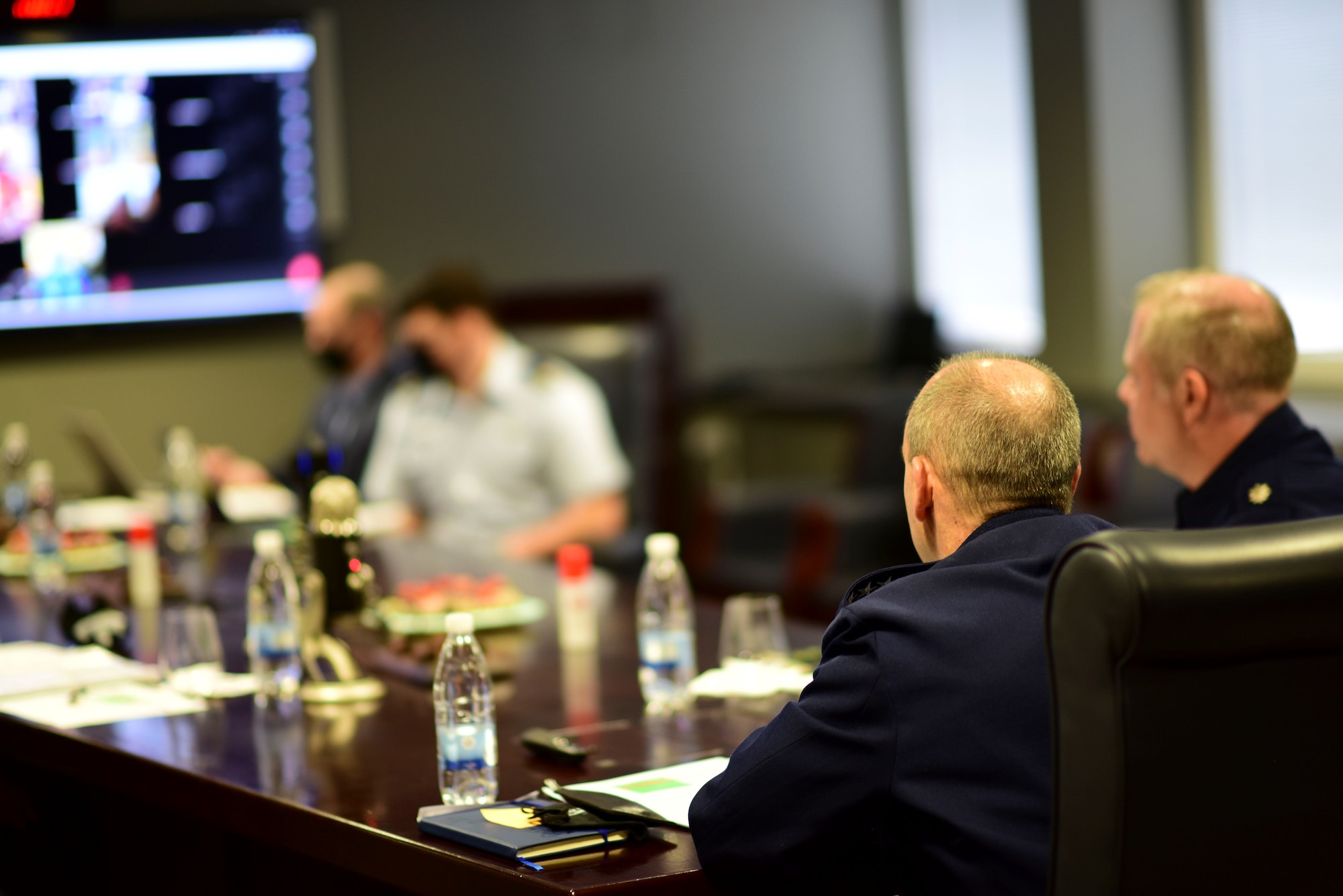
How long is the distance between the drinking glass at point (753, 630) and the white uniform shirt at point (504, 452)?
202 cm

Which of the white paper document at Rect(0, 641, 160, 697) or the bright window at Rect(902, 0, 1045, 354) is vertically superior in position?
the bright window at Rect(902, 0, 1045, 354)

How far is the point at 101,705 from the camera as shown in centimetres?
235

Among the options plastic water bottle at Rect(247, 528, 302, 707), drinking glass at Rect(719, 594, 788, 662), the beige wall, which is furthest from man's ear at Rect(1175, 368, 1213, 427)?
the beige wall

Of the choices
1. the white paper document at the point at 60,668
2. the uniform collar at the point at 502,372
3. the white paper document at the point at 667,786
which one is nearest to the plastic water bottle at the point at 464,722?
the white paper document at the point at 667,786

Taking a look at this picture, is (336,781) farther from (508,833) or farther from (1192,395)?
(1192,395)

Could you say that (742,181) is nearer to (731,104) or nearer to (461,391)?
(731,104)

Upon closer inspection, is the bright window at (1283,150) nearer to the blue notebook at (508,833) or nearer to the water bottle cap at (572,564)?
the water bottle cap at (572,564)

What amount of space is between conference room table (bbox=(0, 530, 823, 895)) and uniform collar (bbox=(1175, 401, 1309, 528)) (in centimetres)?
66

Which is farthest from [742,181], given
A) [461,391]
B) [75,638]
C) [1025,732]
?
[1025,732]

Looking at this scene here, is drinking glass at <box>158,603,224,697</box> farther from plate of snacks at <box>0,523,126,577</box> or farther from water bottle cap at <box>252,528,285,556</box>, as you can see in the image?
plate of snacks at <box>0,523,126,577</box>

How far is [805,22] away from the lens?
264 inches

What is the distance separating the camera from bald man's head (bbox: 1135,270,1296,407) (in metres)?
2.38

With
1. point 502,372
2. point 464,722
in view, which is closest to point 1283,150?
point 502,372

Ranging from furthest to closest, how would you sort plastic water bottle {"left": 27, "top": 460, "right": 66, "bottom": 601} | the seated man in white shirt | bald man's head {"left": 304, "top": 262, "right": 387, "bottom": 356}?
1. bald man's head {"left": 304, "top": 262, "right": 387, "bottom": 356}
2. the seated man in white shirt
3. plastic water bottle {"left": 27, "top": 460, "right": 66, "bottom": 601}
